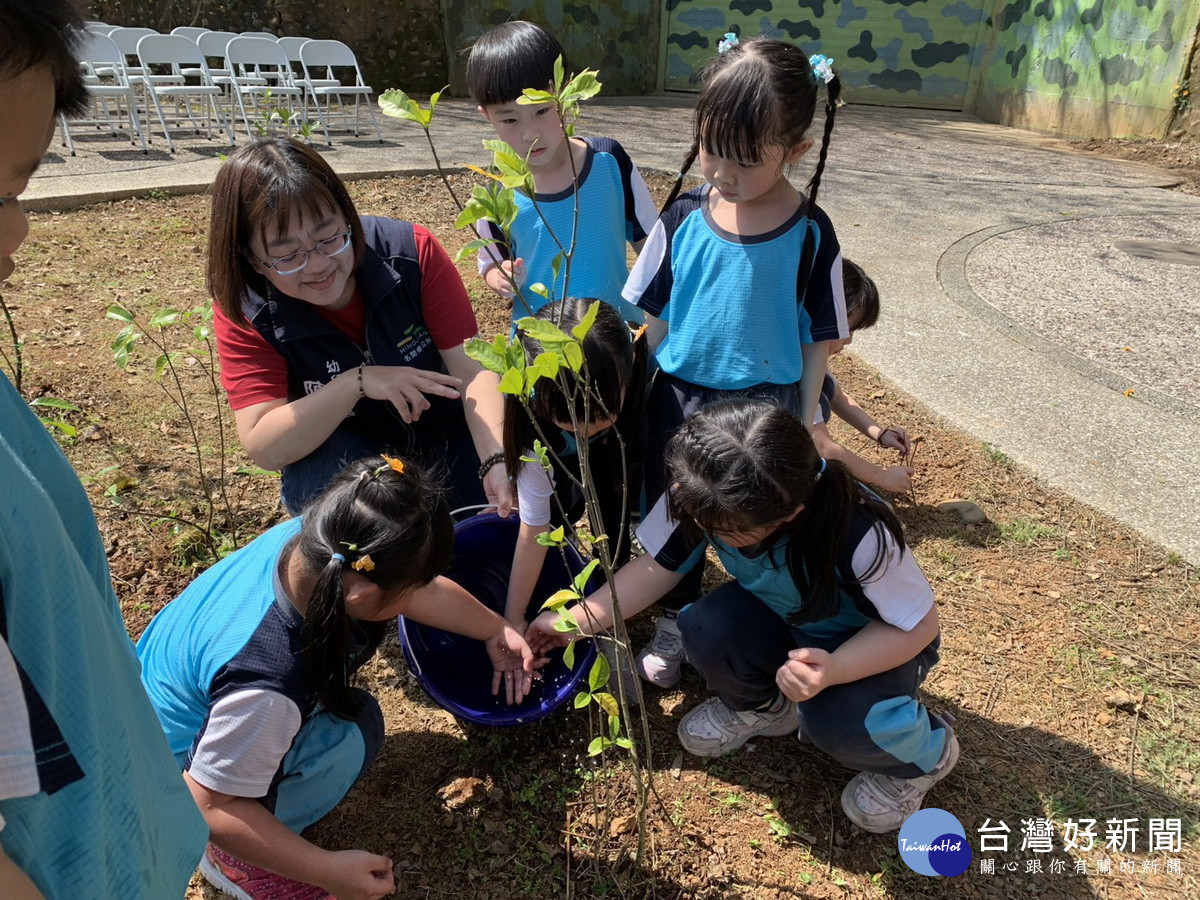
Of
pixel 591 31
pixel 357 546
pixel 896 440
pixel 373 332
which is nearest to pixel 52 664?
pixel 357 546

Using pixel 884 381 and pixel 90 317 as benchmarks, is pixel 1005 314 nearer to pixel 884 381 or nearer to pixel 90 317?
pixel 884 381

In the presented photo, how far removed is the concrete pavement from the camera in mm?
3002

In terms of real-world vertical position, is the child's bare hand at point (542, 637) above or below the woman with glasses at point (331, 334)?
below

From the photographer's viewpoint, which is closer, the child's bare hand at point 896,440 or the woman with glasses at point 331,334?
the woman with glasses at point 331,334

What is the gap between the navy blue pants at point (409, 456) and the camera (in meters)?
2.17

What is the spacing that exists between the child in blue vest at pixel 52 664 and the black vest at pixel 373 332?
4.21 ft

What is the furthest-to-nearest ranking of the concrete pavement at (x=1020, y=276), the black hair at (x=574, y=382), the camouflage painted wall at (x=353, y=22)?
the camouflage painted wall at (x=353, y=22) < the concrete pavement at (x=1020, y=276) < the black hair at (x=574, y=382)

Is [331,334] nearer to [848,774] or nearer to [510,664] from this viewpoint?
[510,664]

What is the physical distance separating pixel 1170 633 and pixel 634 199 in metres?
1.90

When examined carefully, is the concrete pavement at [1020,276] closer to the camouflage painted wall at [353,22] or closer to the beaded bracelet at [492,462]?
the beaded bracelet at [492,462]

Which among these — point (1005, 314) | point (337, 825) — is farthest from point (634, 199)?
point (1005, 314)

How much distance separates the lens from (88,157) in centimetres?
681

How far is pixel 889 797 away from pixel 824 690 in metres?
0.25

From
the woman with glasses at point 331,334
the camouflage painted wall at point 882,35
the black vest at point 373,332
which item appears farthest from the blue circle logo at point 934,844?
the camouflage painted wall at point 882,35
